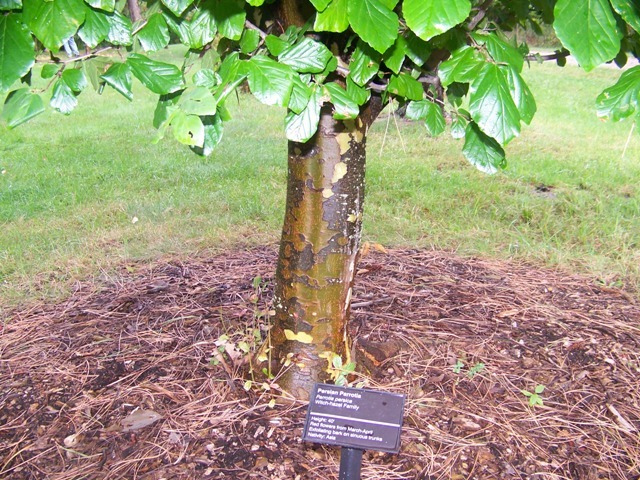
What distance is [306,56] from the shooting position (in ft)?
3.89

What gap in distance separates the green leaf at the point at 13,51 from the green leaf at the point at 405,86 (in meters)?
0.76

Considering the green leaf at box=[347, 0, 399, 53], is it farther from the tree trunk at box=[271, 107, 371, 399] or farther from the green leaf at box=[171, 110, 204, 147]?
the tree trunk at box=[271, 107, 371, 399]

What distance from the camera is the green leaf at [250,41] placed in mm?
1265

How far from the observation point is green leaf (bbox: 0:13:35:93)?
1008 mm

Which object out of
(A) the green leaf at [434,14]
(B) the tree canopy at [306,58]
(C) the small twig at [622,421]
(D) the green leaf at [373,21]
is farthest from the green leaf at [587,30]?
(C) the small twig at [622,421]

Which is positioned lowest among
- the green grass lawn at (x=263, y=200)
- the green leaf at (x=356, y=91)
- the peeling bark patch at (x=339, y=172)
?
the green grass lawn at (x=263, y=200)

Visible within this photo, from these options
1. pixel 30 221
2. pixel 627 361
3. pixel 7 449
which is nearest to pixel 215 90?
pixel 7 449

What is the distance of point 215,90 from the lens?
3.79ft

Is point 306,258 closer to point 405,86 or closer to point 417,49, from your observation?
point 405,86

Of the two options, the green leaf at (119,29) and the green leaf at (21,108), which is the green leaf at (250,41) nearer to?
the green leaf at (119,29)

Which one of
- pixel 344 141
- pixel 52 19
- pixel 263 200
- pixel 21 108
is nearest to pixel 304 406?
pixel 344 141

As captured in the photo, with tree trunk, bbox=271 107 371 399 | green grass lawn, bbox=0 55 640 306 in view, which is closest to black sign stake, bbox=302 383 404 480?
tree trunk, bbox=271 107 371 399

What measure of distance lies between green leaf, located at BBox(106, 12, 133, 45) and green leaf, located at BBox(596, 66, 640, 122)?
0.93 metres

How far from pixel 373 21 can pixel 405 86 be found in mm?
353
